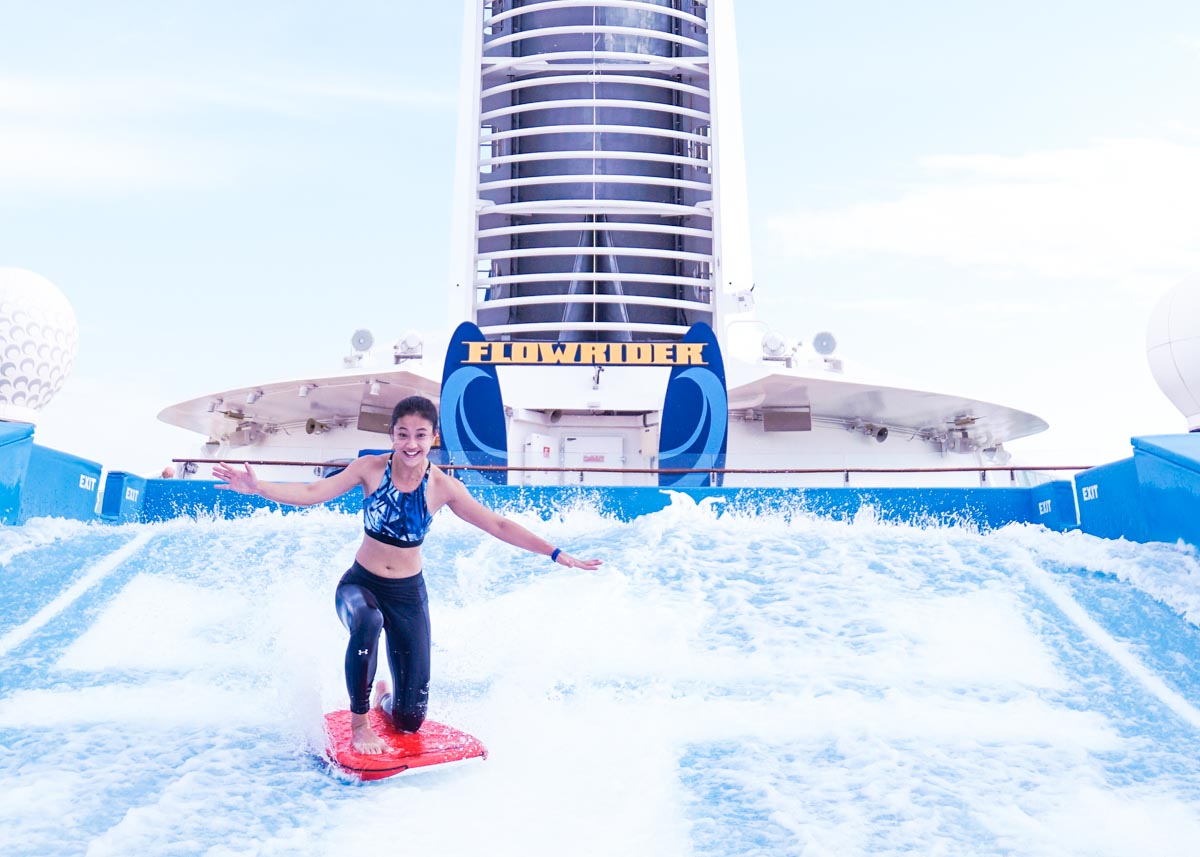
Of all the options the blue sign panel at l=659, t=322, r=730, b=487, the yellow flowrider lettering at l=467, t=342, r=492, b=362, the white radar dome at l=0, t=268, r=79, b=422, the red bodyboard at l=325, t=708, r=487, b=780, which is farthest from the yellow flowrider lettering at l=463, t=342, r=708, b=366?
the red bodyboard at l=325, t=708, r=487, b=780

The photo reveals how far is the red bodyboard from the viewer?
4.48 meters

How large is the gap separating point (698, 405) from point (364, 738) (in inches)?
497

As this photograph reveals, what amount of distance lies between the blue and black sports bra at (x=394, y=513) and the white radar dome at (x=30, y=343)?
8051mm

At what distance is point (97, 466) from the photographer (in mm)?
10945

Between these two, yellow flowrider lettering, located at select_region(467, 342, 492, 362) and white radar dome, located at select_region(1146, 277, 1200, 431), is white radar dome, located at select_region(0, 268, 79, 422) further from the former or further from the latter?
white radar dome, located at select_region(1146, 277, 1200, 431)

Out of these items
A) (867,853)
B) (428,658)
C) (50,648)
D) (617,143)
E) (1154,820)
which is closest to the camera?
(867,853)

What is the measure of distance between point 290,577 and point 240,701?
2758 mm

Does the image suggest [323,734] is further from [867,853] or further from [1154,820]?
[1154,820]

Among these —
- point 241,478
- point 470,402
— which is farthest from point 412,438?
point 470,402

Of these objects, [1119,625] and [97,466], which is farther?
[97,466]

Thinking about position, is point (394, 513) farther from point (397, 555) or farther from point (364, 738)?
point (364, 738)

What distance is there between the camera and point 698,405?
16766 millimetres

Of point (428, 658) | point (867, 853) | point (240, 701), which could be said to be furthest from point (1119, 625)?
point (240, 701)

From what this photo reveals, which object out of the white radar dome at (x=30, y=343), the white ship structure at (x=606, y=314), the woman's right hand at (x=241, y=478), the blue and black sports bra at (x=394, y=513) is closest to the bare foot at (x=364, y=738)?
the blue and black sports bra at (x=394, y=513)
